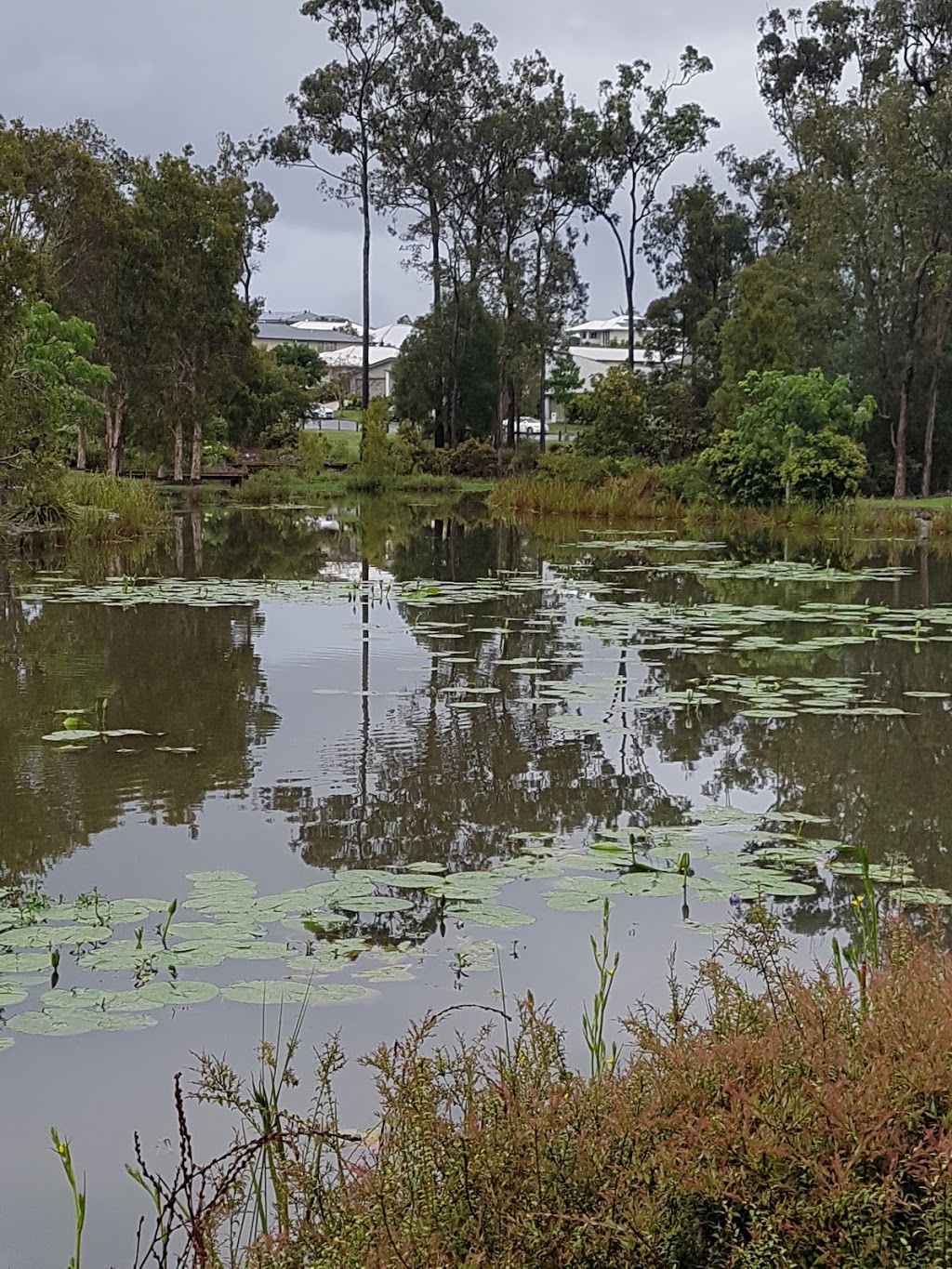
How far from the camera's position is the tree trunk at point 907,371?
28.5 metres

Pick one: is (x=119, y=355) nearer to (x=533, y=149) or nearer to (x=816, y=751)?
(x=533, y=149)

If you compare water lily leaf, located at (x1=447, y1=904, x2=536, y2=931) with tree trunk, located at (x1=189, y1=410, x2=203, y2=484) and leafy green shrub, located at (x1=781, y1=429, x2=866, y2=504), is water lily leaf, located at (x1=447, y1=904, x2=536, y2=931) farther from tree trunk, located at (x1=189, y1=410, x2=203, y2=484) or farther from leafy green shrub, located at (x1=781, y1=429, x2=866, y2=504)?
tree trunk, located at (x1=189, y1=410, x2=203, y2=484)

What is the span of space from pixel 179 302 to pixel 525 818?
32.1 metres

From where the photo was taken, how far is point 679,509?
27.3 metres

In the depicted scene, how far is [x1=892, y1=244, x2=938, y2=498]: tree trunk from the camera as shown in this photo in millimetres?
28484

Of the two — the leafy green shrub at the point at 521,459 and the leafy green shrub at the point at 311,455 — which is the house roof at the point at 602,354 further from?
the leafy green shrub at the point at 311,455

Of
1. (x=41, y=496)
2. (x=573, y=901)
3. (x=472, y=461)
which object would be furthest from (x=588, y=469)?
(x=573, y=901)

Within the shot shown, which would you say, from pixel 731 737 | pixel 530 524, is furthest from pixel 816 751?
pixel 530 524

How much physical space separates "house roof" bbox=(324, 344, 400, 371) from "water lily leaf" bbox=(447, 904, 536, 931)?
185ft

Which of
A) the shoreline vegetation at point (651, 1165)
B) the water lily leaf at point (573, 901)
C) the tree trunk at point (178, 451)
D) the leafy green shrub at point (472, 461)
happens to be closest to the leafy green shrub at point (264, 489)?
the tree trunk at point (178, 451)

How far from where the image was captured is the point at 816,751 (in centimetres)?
682

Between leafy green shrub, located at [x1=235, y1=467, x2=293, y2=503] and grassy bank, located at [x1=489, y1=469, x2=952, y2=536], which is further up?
leafy green shrub, located at [x1=235, y1=467, x2=293, y2=503]

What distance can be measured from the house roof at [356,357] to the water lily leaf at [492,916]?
56418mm

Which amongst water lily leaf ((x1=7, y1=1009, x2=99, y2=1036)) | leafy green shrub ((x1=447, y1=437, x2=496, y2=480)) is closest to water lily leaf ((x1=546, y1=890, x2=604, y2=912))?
water lily leaf ((x1=7, y1=1009, x2=99, y2=1036))
